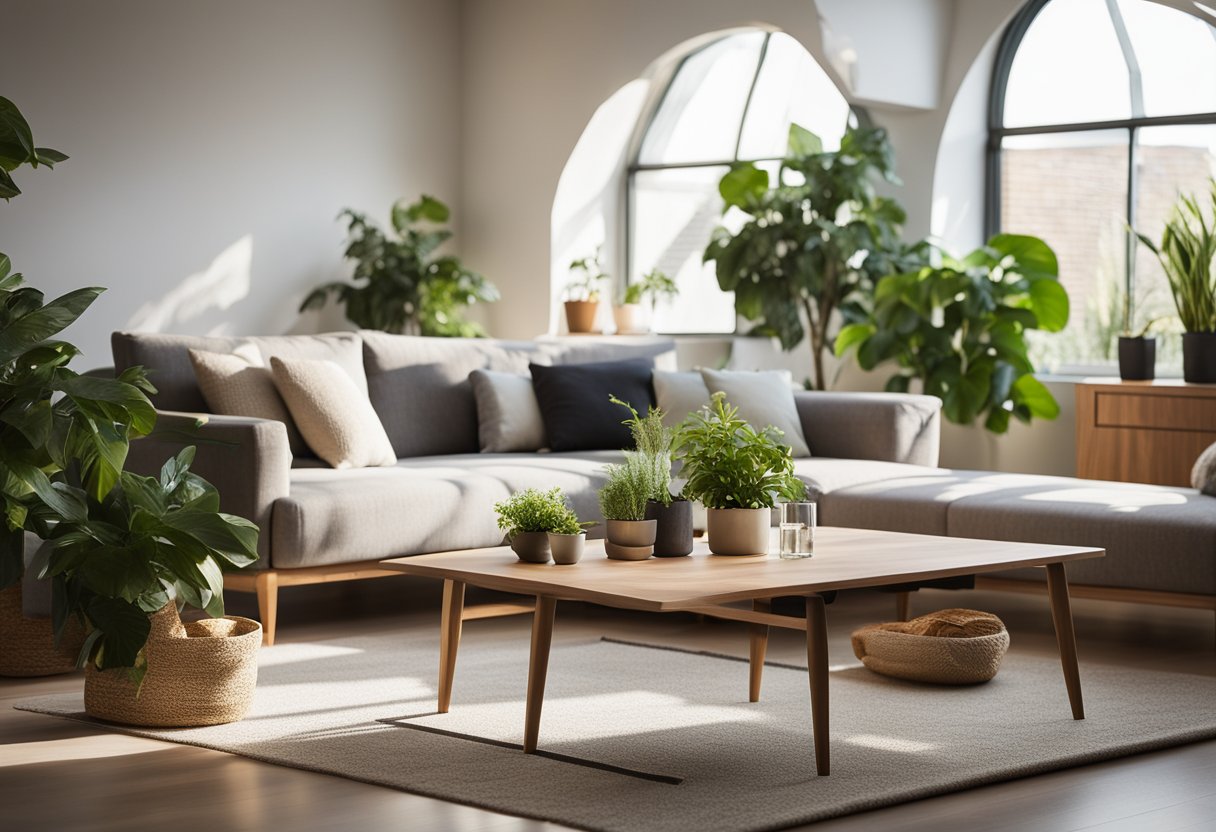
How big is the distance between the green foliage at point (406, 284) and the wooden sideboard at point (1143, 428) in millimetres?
3157

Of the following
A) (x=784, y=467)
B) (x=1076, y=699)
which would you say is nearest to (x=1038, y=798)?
(x=1076, y=699)

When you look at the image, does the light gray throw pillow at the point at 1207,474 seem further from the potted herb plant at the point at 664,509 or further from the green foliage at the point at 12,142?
the green foliage at the point at 12,142

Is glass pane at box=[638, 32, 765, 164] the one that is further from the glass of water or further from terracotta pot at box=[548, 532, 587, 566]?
terracotta pot at box=[548, 532, 587, 566]

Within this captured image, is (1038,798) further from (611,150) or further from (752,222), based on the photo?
(611,150)

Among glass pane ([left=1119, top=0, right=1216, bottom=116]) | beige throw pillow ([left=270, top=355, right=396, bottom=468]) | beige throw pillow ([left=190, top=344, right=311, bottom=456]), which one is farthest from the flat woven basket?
glass pane ([left=1119, top=0, right=1216, bottom=116])

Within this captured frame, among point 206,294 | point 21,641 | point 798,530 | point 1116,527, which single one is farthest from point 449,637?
point 206,294

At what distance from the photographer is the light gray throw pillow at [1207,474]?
4.85 meters

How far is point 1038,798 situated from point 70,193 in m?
5.47

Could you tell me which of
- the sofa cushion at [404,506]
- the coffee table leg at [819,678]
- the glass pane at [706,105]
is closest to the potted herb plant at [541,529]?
the coffee table leg at [819,678]

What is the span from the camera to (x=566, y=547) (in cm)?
343

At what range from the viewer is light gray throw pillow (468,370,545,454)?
19.5 feet

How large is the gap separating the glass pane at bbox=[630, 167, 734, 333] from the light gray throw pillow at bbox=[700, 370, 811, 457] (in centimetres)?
200

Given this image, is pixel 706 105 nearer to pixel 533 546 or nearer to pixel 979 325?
pixel 979 325

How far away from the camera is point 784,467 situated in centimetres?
365
